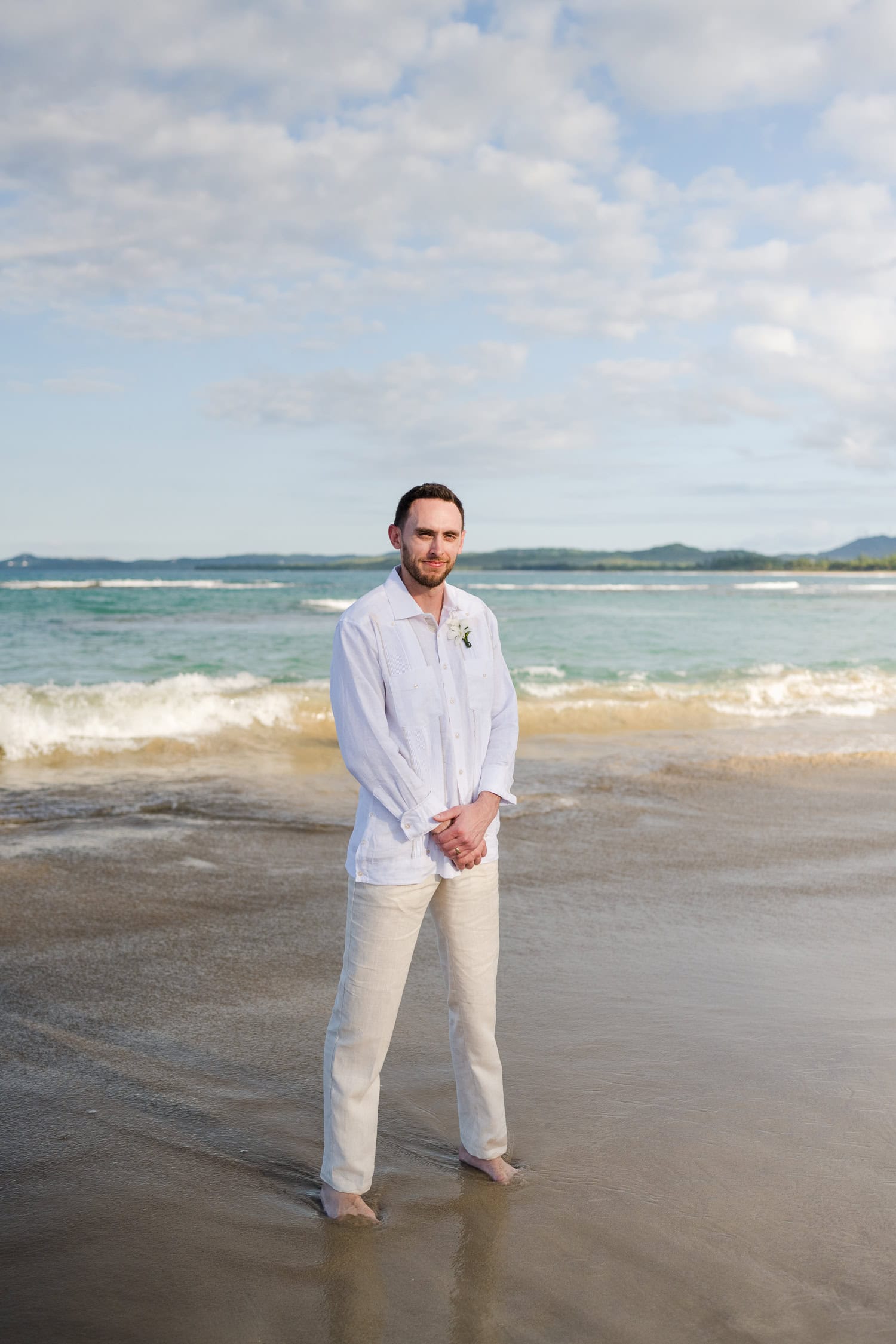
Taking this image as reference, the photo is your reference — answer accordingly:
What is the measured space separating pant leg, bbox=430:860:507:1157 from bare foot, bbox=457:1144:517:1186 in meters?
0.02

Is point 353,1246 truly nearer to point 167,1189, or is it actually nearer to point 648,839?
point 167,1189

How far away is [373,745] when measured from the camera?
9.04 feet

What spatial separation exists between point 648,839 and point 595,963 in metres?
2.60

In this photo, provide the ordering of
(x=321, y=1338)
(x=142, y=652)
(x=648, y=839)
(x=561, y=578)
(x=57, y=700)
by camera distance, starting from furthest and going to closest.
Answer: (x=561, y=578), (x=142, y=652), (x=57, y=700), (x=648, y=839), (x=321, y=1338)

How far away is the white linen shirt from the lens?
2.76 metres

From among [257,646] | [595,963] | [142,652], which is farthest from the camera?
[257,646]

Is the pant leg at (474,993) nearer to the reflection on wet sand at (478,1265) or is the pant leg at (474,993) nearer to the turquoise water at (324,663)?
the reflection on wet sand at (478,1265)

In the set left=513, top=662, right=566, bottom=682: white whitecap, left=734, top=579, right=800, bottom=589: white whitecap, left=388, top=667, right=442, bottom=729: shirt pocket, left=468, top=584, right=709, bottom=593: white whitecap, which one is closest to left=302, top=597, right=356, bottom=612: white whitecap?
left=468, top=584, right=709, bottom=593: white whitecap

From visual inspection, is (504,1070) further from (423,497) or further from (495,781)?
(423,497)

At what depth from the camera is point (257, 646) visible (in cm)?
2439

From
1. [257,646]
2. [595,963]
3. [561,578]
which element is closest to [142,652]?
[257,646]

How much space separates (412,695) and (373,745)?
180 mm

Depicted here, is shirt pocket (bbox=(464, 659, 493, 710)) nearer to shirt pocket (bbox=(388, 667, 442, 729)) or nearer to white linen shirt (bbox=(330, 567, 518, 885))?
white linen shirt (bbox=(330, 567, 518, 885))

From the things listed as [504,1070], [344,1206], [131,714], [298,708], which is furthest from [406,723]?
[298,708]
